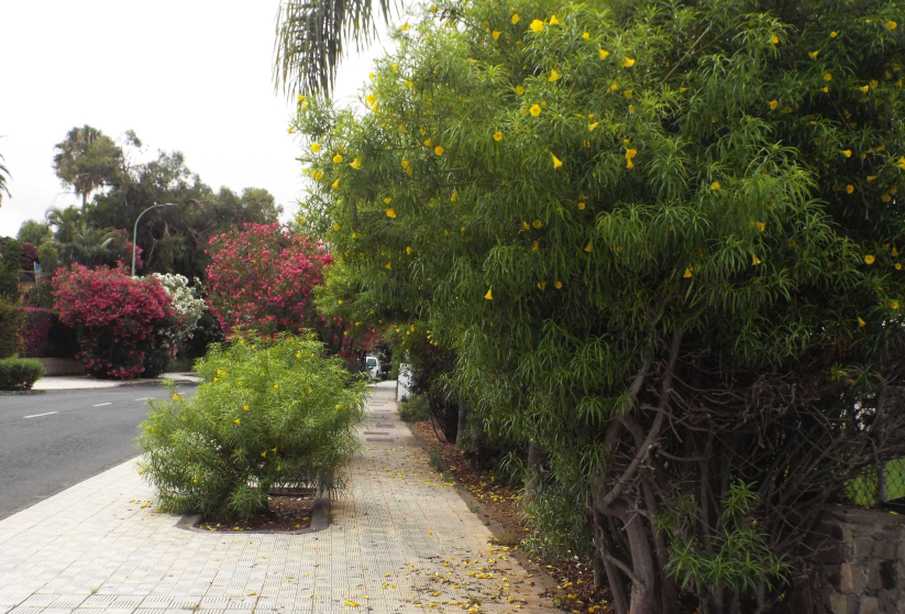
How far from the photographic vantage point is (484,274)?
4.62 meters

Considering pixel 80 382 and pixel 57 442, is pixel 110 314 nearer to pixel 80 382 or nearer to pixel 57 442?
pixel 80 382

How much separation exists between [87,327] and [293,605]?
37267 mm

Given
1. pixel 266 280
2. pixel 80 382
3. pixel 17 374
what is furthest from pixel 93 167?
pixel 266 280

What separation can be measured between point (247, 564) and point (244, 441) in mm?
1677

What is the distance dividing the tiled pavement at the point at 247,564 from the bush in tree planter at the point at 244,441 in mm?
410

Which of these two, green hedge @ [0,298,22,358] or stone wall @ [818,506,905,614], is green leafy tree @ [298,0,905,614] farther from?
green hedge @ [0,298,22,358]

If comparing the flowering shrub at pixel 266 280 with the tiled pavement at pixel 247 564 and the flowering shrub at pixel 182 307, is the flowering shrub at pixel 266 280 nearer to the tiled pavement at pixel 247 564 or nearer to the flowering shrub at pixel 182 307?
the tiled pavement at pixel 247 564

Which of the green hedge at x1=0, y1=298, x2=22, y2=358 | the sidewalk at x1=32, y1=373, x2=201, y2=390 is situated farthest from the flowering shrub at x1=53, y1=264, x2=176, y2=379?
the green hedge at x1=0, y1=298, x2=22, y2=358

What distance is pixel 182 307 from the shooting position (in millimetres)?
46281

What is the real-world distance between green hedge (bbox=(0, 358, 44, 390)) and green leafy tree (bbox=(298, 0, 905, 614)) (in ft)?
91.7

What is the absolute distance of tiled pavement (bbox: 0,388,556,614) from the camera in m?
6.10

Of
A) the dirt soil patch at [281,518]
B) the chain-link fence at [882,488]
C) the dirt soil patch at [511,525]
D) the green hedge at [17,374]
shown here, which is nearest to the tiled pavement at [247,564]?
the dirt soil patch at [511,525]

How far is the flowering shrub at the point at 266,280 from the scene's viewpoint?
20.5 m

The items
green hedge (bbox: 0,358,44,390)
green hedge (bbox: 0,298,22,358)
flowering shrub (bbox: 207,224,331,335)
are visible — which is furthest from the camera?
green hedge (bbox: 0,298,22,358)
